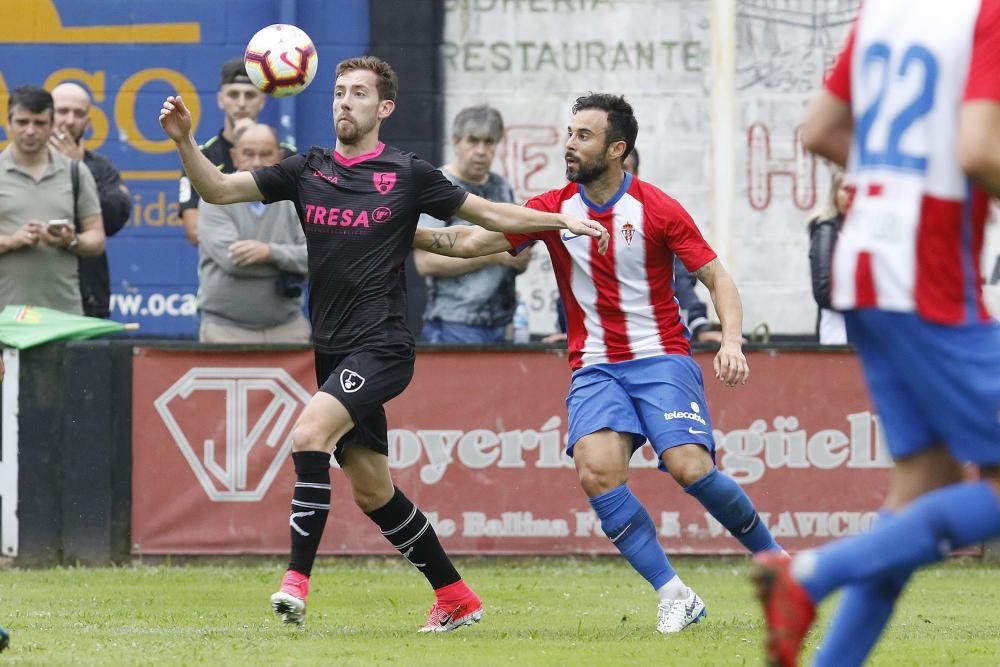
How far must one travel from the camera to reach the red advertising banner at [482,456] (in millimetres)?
9891

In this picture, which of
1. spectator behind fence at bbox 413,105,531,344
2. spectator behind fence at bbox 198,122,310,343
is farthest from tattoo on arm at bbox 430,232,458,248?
spectator behind fence at bbox 198,122,310,343

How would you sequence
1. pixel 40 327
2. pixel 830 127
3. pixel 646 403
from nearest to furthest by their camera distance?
pixel 830 127 < pixel 646 403 < pixel 40 327

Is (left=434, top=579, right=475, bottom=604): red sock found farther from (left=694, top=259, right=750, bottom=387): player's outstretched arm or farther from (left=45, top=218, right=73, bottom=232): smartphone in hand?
(left=45, top=218, right=73, bottom=232): smartphone in hand

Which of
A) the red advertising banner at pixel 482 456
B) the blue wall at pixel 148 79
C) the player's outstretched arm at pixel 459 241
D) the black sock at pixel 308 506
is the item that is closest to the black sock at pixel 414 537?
the black sock at pixel 308 506

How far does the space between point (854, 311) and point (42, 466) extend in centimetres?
638

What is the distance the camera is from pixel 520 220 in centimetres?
718

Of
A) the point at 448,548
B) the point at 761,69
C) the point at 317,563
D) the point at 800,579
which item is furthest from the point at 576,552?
the point at 800,579

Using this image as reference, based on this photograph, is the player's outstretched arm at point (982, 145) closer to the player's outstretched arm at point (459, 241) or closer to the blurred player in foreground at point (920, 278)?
the blurred player in foreground at point (920, 278)

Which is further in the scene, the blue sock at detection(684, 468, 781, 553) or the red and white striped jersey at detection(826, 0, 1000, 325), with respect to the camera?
the blue sock at detection(684, 468, 781, 553)

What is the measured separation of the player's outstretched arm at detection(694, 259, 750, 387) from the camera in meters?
6.90

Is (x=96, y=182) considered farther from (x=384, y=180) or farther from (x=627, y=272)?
(x=627, y=272)

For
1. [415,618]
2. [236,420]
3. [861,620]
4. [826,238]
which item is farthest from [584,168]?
[861,620]

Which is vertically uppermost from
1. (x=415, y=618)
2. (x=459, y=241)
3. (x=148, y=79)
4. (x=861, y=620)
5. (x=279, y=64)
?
(x=148, y=79)

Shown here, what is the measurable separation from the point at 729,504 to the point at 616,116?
175cm
